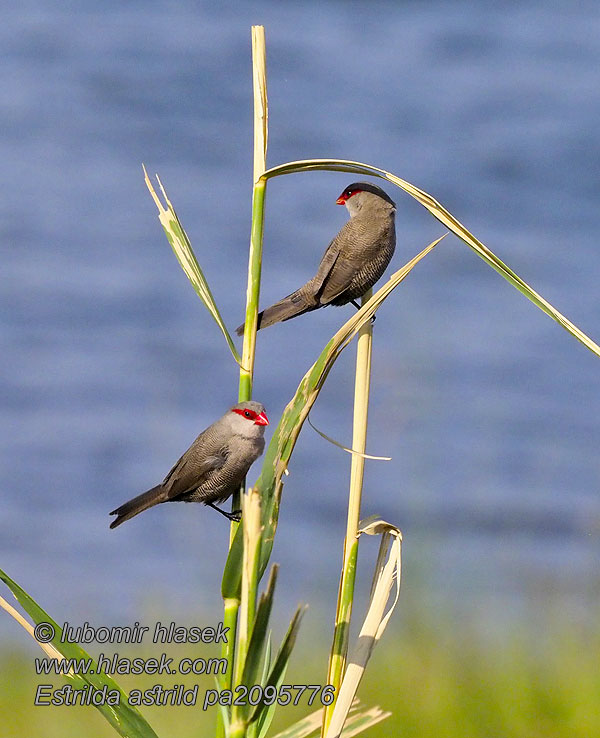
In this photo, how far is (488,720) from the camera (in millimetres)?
2879

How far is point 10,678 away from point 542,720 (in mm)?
1778

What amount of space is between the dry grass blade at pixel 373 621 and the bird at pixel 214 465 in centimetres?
38

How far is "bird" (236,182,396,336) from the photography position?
2.08 m

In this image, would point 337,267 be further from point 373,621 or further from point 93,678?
point 93,678

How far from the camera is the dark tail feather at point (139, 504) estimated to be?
1954 millimetres

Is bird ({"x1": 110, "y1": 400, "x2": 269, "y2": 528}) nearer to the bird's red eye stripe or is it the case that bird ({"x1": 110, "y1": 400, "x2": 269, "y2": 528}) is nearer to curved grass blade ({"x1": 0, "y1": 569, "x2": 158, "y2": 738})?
the bird's red eye stripe

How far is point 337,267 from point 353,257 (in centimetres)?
5

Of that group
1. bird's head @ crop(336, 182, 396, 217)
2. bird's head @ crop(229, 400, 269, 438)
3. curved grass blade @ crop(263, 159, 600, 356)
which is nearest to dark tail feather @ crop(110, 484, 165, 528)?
bird's head @ crop(229, 400, 269, 438)

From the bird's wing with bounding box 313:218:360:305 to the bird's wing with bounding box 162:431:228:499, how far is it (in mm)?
436

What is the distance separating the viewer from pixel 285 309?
2111mm

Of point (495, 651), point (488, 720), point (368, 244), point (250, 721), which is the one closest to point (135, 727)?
point (250, 721)

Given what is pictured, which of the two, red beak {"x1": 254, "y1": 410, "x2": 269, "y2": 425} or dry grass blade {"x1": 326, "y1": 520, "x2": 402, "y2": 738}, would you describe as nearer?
dry grass blade {"x1": 326, "y1": 520, "x2": 402, "y2": 738}

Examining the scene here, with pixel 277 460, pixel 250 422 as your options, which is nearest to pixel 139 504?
pixel 250 422

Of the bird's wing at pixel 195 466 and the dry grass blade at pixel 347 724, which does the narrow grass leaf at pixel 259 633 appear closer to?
the dry grass blade at pixel 347 724
